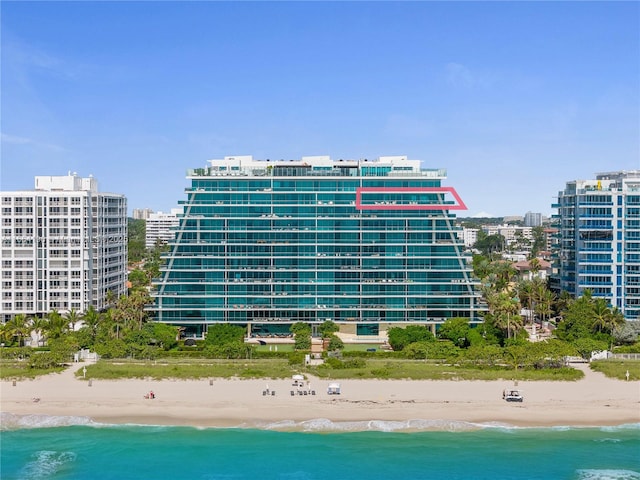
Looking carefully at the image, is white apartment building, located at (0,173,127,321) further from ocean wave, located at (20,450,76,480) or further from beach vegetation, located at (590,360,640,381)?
beach vegetation, located at (590,360,640,381)

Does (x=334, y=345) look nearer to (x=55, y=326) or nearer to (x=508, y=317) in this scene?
(x=508, y=317)

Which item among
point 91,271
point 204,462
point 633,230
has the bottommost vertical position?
point 204,462

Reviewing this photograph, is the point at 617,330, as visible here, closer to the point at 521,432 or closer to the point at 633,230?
the point at 633,230

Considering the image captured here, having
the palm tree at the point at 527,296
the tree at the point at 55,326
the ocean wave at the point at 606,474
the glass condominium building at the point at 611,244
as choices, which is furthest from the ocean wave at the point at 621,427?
the tree at the point at 55,326

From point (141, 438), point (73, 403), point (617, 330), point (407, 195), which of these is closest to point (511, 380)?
point (617, 330)

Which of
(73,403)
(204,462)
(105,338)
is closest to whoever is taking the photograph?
(204,462)

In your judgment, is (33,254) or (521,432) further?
(33,254)

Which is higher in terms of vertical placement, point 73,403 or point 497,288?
point 497,288
